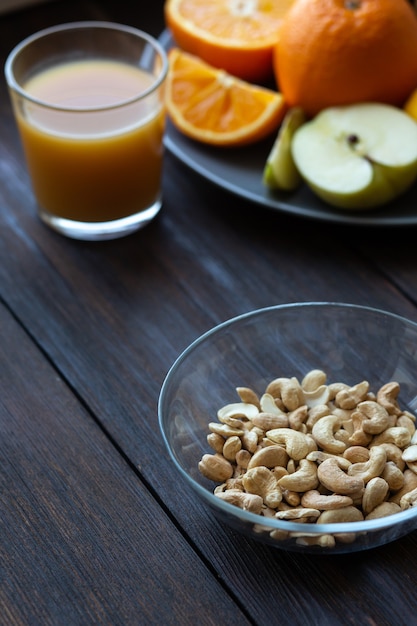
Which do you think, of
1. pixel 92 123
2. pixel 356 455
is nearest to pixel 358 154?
pixel 92 123

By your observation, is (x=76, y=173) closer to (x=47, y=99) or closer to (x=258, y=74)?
(x=47, y=99)

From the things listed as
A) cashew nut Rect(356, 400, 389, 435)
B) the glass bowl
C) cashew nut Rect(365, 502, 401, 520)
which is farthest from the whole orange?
cashew nut Rect(365, 502, 401, 520)

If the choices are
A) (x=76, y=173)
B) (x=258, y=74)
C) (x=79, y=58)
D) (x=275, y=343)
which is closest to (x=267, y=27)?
(x=258, y=74)

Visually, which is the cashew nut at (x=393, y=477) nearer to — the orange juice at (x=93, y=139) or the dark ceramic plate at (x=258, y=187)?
the dark ceramic plate at (x=258, y=187)


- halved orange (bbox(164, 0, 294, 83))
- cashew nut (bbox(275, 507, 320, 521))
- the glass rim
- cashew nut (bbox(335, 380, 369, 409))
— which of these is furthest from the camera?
halved orange (bbox(164, 0, 294, 83))

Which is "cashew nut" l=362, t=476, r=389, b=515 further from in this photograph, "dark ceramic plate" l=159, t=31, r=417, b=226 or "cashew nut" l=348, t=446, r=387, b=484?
"dark ceramic plate" l=159, t=31, r=417, b=226

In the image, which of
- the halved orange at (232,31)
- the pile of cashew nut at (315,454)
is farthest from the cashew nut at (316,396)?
the halved orange at (232,31)
